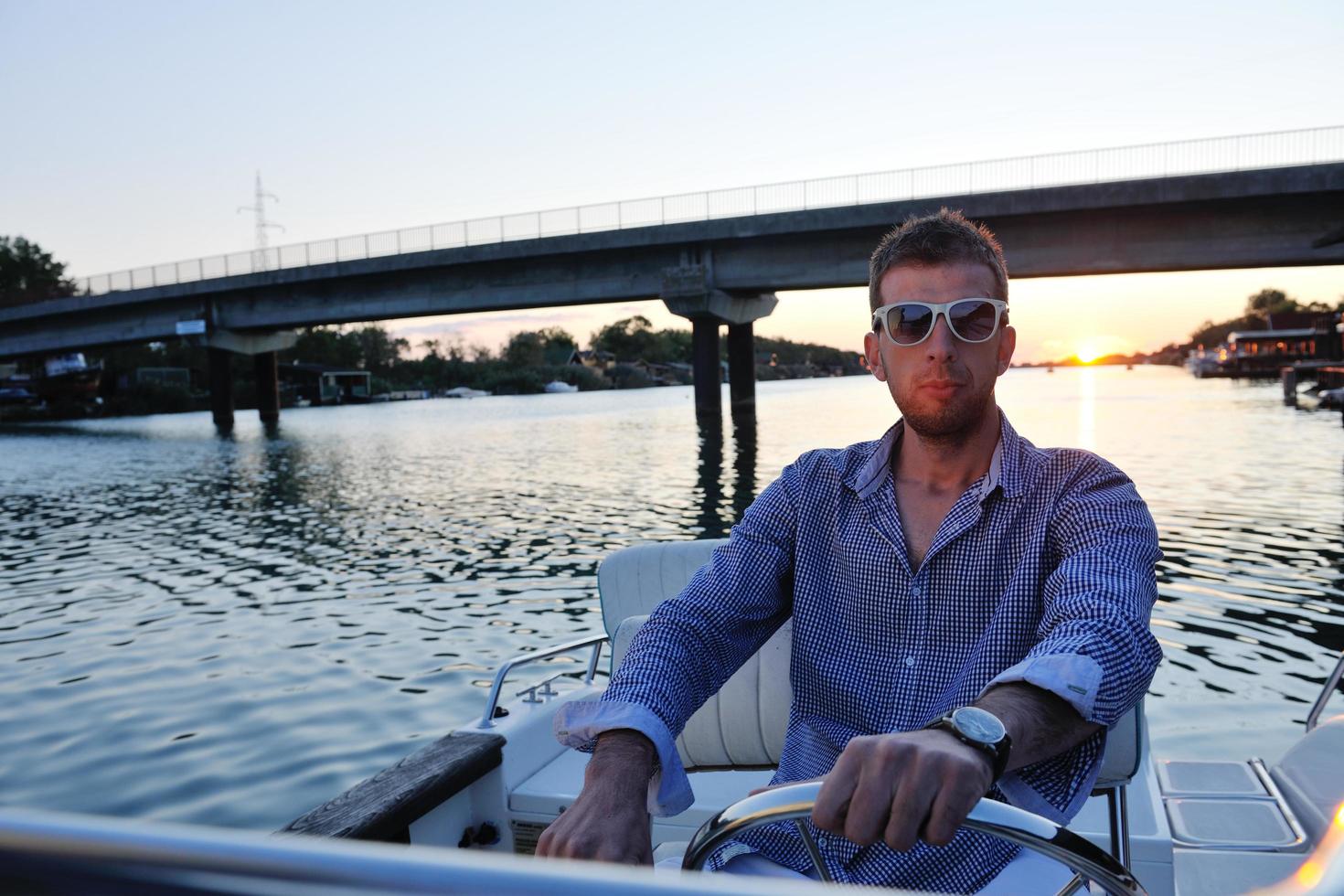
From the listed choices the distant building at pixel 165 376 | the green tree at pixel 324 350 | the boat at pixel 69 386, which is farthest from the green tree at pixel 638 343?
the boat at pixel 69 386

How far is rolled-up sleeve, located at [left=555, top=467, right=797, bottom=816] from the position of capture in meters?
2.05

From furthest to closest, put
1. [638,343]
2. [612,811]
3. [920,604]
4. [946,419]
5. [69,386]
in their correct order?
1. [638,343]
2. [69,386]
3. [946,419]
4. [920,604]
5. [612,811]

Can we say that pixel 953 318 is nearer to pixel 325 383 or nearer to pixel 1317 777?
pixel 1317 777

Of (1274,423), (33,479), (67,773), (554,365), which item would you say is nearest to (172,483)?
(33,479)

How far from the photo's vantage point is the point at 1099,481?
2.29m

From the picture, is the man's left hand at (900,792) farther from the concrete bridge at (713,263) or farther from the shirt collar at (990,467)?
the concrete bridge at (713,263)

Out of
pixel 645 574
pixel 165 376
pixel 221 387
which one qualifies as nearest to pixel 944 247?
pixel 645 574

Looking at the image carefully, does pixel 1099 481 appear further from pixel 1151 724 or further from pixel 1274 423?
pixel 1274 423

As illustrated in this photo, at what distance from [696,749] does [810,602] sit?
1232mm

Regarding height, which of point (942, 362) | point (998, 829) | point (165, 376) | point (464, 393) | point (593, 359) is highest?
point (593, 359)

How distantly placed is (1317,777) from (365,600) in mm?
9424

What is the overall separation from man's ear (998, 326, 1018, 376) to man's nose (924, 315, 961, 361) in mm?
161

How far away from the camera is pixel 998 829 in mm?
1473

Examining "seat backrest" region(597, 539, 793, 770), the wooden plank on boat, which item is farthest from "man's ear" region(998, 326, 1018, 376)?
the wooden plank on boat
